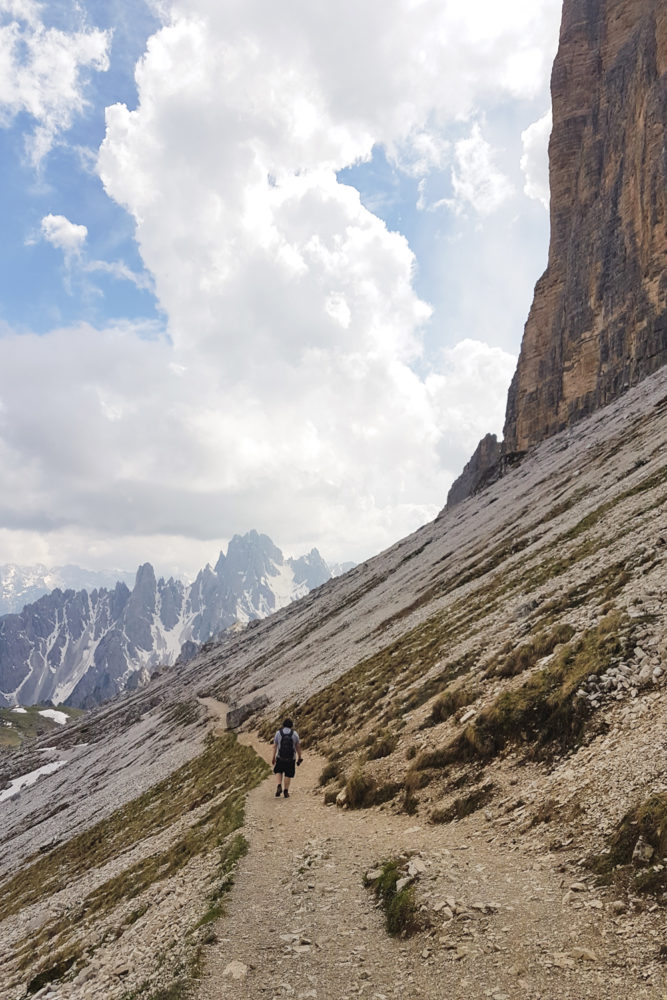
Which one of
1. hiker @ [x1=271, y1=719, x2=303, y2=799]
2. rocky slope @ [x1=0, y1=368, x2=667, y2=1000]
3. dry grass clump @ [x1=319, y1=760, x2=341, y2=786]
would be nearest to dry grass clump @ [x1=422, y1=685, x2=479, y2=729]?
rocky slope @ [x1=0, y1=368, x2=667, y2=1000]

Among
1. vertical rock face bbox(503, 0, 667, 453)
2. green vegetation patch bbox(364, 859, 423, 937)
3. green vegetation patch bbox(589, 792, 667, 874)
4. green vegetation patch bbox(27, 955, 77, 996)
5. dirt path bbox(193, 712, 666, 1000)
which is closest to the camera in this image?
dirt path bbox(193, 712, 666, 1000)

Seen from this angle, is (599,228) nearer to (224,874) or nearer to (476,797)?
(476,797)

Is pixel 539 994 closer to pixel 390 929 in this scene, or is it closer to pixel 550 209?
pixel 390 929

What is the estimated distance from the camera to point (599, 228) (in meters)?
104

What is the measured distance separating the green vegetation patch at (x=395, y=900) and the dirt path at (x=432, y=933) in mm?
190

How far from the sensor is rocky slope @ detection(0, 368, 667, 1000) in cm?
793

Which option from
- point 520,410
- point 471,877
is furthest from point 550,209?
point 471,877

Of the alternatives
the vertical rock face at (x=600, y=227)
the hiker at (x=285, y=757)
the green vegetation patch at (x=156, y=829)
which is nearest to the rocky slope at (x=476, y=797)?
the green vegetation patch at (x=156, y=829)

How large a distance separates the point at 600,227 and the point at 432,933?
124m

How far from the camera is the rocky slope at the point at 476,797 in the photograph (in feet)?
26.0

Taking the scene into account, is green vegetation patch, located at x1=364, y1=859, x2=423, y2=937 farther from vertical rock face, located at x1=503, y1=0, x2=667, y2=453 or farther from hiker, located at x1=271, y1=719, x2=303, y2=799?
vertical rock face, located at x1=503, y1=0, x2=667, y2=453

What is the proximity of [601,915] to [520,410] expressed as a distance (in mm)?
118555

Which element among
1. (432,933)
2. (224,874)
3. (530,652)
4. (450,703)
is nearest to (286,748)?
(450,703)

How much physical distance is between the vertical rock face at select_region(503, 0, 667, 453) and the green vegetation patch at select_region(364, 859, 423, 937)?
9097 cm
